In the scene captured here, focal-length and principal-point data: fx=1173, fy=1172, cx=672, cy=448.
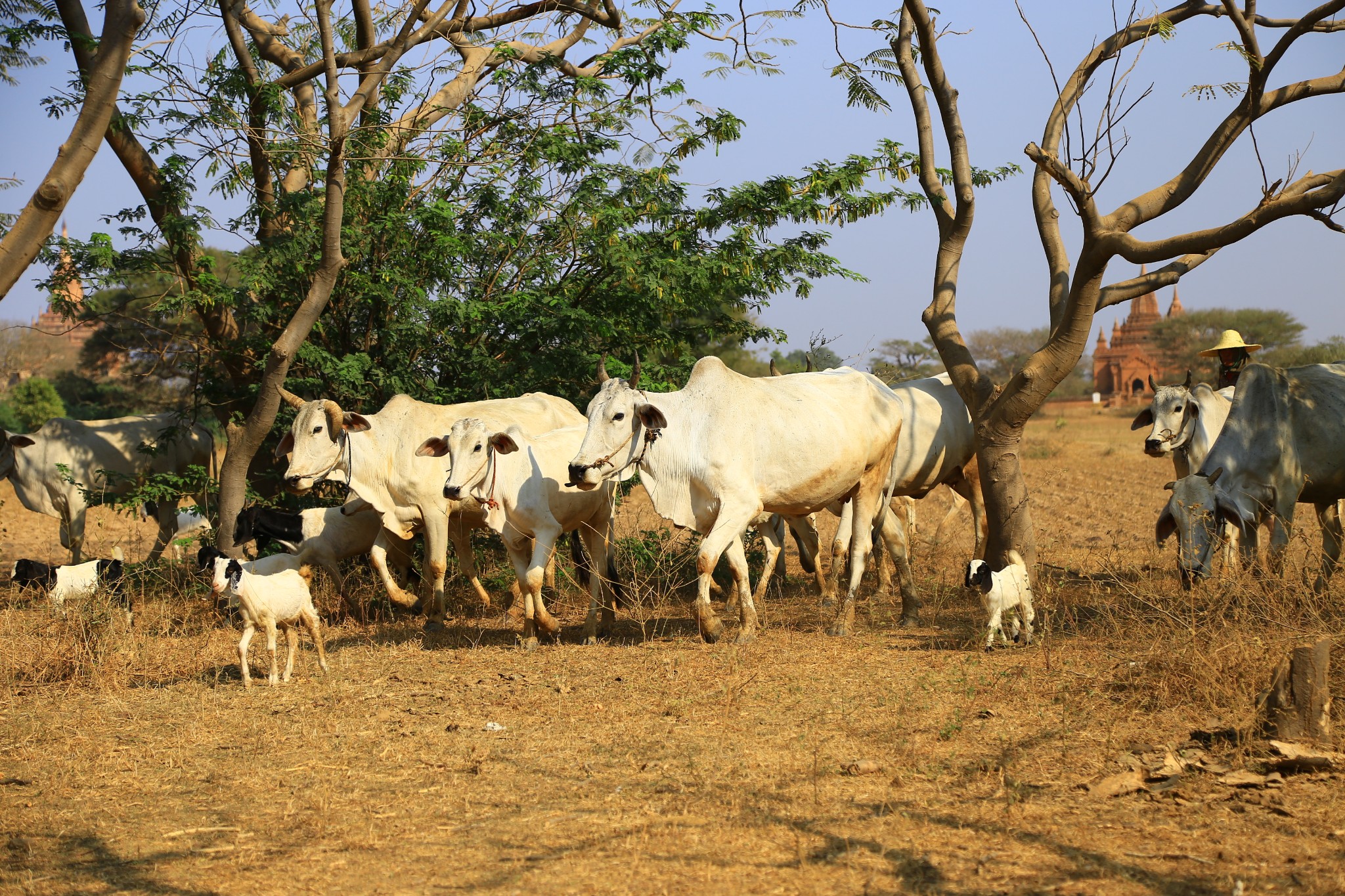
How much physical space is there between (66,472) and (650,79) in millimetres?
6768

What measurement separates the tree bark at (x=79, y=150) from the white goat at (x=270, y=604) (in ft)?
6.69

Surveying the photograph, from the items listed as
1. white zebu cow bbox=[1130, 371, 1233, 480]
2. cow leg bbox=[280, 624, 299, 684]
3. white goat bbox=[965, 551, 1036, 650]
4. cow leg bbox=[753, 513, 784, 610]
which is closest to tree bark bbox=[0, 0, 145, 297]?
cow leg bbox=[280, 624, 299, 684]

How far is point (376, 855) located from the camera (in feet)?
13.4

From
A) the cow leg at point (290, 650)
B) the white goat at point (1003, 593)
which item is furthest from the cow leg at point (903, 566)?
the cow leg at point (290, 650)

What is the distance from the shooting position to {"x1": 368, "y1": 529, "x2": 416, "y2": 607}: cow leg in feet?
29.1

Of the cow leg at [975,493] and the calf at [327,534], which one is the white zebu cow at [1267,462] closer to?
the cow leg at [975,493]

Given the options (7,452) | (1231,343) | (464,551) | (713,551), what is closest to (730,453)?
(713,551)

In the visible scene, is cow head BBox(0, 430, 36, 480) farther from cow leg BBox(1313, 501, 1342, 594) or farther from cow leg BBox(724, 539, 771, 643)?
cow leg BBox(1313, 501, 1342, 594)

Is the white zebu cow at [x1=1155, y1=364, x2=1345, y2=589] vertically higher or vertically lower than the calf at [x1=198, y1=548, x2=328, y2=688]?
higher

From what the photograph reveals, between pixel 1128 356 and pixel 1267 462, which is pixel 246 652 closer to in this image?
pixel 1267 462

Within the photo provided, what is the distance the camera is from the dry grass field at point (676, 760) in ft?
12.7

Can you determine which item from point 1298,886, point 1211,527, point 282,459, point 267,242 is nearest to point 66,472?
point 282,459

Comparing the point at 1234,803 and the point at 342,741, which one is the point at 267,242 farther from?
the point at 1234,803

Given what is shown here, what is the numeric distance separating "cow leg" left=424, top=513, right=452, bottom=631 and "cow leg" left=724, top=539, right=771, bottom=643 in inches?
88.8
